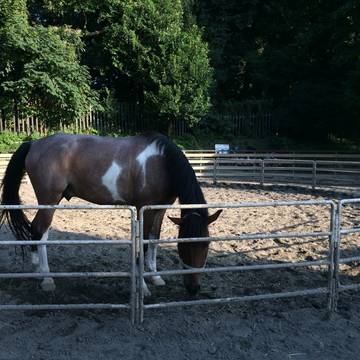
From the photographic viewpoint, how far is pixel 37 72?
696 inches

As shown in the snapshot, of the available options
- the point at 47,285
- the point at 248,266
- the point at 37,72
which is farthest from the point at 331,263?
the point at 37,72

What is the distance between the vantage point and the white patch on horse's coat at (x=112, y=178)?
5.19 meters

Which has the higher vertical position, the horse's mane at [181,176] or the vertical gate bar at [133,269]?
the horse's mane at [181,176]

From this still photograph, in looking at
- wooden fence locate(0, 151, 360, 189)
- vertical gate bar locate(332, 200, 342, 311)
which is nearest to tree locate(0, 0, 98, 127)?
wooden fence locate(0, 151, 360, 189)

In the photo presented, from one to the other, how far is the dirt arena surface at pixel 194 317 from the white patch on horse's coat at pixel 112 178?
1.08 metres

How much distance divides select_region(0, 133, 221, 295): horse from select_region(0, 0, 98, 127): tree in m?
13.2

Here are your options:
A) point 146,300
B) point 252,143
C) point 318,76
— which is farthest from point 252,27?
point 146,300

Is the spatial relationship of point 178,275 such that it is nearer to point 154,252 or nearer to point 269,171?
point 154,252

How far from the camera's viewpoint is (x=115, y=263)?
5805 mm

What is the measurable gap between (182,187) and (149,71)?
53.1ft

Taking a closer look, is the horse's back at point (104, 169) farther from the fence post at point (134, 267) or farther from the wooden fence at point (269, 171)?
the wooden fence at point (269, 171)

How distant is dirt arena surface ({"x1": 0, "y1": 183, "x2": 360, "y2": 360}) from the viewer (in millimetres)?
3693

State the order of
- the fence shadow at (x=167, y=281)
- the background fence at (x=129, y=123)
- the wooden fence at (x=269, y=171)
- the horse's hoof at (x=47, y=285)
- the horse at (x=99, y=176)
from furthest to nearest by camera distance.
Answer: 1. the background fence at (x=129, y=123)
2. the wooden fence at (x=269, y=171)
3. the horse at (x=99, y=176)
4. the horse's hoof at (x=47, y=285)
5. the fence shadow at (x=167, y=281)

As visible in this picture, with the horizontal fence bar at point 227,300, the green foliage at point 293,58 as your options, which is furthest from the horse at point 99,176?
the green foliage at point 293,58
